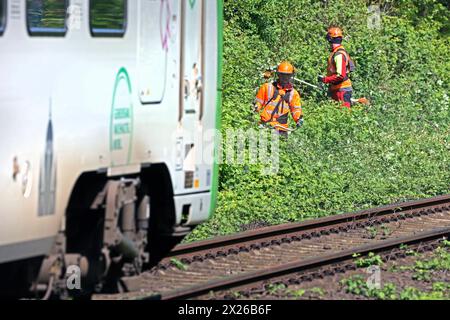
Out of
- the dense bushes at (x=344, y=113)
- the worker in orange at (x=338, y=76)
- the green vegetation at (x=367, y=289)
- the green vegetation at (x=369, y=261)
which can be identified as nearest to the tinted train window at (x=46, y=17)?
the green vegetation at (x=367, y=289)

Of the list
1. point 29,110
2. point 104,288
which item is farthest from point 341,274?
point 29,110

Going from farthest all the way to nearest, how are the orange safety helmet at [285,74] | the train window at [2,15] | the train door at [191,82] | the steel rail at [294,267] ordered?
1. the orange safety helmet at [285,74]
2. the steel rail at [294,267]
3. the train door at [191,82]
4. the train window at [2,15]

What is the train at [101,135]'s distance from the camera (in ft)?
24.2

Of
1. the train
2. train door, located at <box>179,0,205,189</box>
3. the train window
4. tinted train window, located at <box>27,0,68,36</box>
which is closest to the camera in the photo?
the train window

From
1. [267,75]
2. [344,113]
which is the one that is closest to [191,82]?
[344,113]

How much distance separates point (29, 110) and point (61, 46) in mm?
618

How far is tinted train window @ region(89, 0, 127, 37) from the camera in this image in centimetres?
824

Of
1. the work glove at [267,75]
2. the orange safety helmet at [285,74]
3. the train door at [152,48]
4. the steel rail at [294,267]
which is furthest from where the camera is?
the work glove at [267,75]

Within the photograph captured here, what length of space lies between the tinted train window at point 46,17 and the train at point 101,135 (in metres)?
0.01

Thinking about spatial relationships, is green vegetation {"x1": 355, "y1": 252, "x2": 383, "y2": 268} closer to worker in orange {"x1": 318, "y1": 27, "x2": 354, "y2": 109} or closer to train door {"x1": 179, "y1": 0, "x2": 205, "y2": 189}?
train door {"x1": 179, "y1": 0, "x2": 205, "y2": 189}

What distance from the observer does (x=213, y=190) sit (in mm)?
10516

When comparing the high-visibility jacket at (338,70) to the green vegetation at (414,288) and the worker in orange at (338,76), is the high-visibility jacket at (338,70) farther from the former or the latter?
the green vegetation at (414,288)

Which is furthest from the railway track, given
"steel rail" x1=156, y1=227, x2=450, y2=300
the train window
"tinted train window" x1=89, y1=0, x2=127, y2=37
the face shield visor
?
the face shield visor
